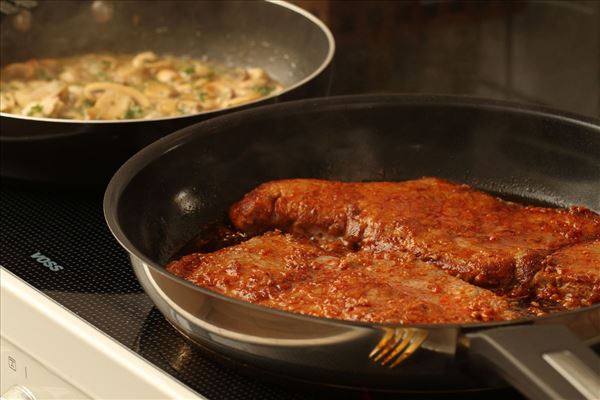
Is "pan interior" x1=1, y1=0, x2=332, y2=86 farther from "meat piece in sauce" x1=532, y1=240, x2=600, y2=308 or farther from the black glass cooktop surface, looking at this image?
"meat piece in sauce" x1=532, y1=240, x2=600, y2=308

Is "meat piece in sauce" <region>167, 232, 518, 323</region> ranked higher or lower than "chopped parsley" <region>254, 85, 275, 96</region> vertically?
higher

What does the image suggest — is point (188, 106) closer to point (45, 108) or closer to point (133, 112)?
point (133, 112)

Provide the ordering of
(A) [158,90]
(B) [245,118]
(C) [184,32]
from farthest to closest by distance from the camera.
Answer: (C) [184,32], (A) [158,90], (B) [245,118]

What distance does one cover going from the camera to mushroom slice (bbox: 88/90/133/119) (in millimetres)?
2000

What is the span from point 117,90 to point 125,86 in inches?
2.0

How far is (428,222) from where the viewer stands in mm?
1553

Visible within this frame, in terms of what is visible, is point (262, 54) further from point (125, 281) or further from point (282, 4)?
point (125, 281)

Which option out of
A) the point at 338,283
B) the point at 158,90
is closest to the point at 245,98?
the point at 158,90

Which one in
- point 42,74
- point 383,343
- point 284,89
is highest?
point 383,343

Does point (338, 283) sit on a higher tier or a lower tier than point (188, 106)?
higher

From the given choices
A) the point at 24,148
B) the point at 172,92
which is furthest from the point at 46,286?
the point at 172,92

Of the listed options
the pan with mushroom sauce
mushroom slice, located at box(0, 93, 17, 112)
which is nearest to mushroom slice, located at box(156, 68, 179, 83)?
the pan with mushroom sauce

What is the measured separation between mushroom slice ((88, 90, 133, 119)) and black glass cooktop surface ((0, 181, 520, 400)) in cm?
23

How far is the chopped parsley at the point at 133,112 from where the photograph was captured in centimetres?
202
